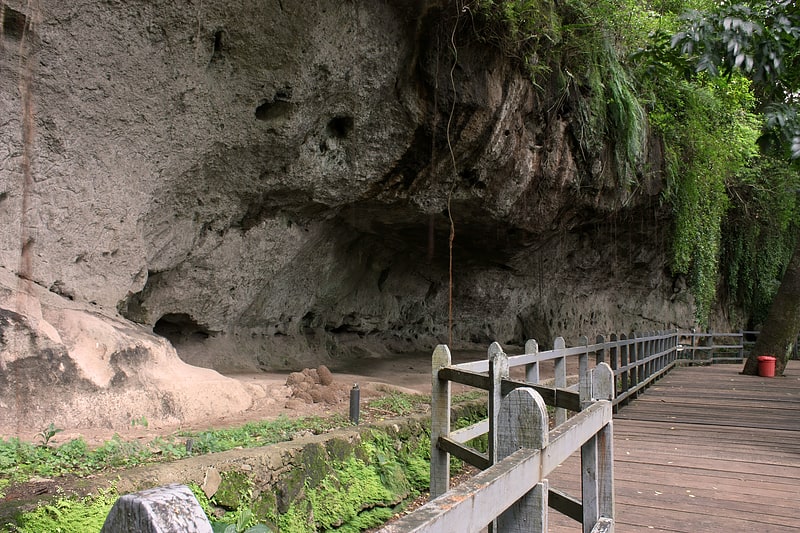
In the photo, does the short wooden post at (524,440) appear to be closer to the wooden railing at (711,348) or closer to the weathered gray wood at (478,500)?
the weathered gray wood at (478,500)

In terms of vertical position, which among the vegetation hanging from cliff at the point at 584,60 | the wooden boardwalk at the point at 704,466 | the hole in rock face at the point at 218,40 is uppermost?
the vegetation hanging from cliff at the point at 584,60

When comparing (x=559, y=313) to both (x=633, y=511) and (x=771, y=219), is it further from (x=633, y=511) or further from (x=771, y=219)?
(x=633, y=511)

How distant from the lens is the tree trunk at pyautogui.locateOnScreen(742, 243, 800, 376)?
1150 cm

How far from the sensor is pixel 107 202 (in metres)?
5.88

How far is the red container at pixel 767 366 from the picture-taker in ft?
38.9

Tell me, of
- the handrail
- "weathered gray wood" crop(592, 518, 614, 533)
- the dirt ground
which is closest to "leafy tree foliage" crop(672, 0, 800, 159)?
the handrail

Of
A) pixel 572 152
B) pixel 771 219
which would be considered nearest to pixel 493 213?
pixel 572 152

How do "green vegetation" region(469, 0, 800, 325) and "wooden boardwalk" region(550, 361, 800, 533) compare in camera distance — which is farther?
"green vegetation" region(469, 0, 800, 325)

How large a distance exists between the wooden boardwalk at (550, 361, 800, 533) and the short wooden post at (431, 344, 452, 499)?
797mm

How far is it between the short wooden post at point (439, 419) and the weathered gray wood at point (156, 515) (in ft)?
10.5

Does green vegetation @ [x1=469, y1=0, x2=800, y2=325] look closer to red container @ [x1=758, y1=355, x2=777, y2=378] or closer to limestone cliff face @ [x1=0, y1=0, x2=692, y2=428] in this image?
limestone cliff face @ [x1=0, y1=0, x2=692, y2=428]

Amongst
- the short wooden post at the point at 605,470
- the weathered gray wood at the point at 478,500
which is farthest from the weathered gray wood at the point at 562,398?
the weathered gray wood at the point at 478,500

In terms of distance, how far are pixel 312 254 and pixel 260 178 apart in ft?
9.39

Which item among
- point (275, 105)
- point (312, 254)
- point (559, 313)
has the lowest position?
point (559, 313)
